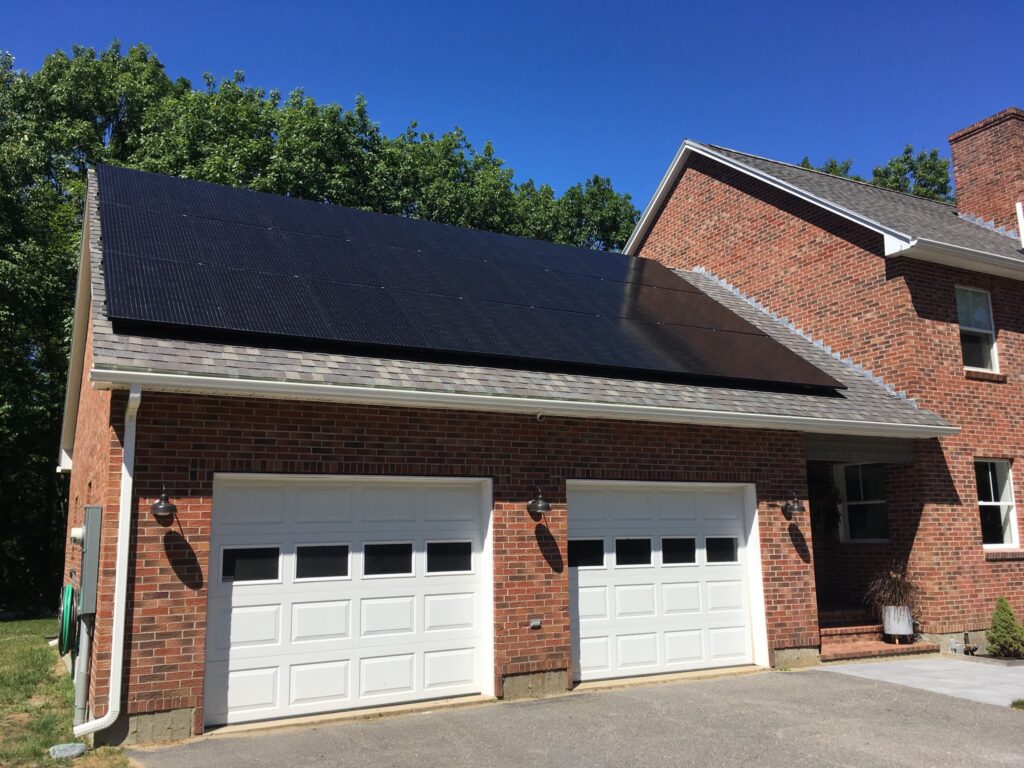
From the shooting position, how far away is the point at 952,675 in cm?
1057

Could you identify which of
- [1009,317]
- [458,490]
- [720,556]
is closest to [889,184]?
[1009,317]

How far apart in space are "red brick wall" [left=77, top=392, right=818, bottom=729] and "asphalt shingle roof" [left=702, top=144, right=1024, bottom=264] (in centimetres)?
551

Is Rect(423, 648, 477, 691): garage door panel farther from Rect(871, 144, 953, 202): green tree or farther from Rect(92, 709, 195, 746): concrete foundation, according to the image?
Rect(871, 144, 953, 202): green tree

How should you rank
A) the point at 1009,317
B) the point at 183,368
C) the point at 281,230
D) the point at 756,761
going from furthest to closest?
the point at 1009,317 → the point at 281,230 → the point at 183,368 → the point at 756,761

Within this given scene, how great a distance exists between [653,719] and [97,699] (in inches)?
204

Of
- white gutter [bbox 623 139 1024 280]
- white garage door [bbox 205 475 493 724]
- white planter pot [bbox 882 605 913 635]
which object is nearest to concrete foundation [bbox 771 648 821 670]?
white planter pot [bbox 882 605 913 635]

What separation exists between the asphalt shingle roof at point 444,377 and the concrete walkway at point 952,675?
333cm

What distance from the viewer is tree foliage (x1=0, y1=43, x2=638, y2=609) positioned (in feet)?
73.4

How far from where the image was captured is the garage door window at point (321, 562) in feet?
27.6

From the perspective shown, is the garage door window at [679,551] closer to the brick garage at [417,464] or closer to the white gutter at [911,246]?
the brick garage at [417,464]

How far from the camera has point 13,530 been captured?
78.1 ft

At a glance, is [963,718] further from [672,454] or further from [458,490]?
[458,490]

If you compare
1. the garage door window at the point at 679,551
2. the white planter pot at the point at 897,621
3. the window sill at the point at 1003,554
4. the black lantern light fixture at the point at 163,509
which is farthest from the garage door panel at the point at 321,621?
the window sill at the point at 1003,554

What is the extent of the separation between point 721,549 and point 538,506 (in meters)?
3.08
